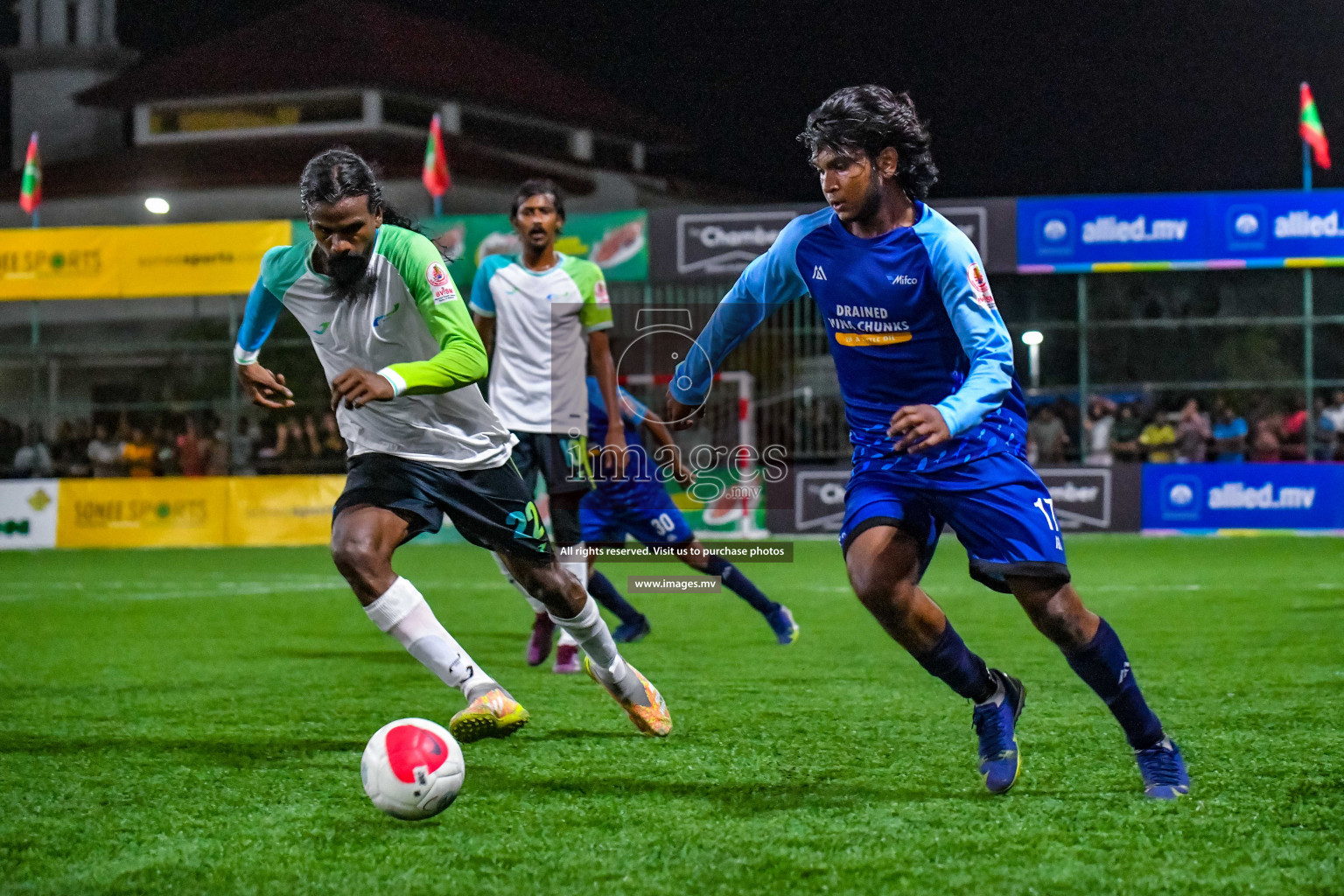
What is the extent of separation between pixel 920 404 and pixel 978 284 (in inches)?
14.9

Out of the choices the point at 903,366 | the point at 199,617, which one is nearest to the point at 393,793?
the point at 903,366

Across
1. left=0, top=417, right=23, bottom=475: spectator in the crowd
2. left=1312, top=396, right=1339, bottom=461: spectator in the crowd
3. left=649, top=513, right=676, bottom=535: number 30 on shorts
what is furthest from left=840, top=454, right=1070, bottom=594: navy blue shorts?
left=0, top=417, right=23, bottom=475: spectator in the crowd

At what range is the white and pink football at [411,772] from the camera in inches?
155

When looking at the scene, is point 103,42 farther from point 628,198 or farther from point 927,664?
point 927,664

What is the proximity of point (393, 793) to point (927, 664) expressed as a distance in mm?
1569

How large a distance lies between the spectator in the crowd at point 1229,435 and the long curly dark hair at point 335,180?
1685 centimetres

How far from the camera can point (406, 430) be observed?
5.01 m

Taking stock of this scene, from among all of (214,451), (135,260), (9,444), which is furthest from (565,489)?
(9,444)

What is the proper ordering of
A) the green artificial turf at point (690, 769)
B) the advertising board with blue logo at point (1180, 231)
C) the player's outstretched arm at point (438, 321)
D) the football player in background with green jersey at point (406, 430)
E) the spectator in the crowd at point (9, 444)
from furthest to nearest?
1. the spectator in the crowd at point (9, 444)
2. the advertising board with blue logo at point (1180, 231)
3. the football player in background with green jersey at point (406, 430)
4. the player's outstretched arm at point (438, 321)
5. the green artificial turf at point (690, 769)

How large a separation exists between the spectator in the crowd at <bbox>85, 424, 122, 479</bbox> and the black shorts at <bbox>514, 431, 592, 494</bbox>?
1594 centimetres

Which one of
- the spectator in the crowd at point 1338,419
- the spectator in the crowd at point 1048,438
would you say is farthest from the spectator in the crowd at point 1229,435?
the spectator in the crowd at point 1048,438

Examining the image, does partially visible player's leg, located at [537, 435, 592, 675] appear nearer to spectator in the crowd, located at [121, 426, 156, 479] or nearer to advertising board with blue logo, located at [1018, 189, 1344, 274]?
advertising board with blue logo, located at [1018, 189, 1344, 274]

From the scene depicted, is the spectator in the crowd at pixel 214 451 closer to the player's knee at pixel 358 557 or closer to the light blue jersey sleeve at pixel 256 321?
the light blue jersey sleeve at pixel 256 321

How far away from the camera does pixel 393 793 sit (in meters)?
3.93
